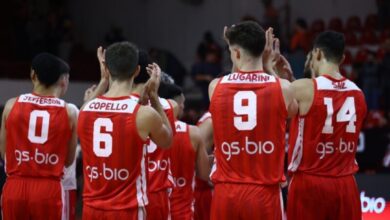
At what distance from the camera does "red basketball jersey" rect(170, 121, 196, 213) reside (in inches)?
370

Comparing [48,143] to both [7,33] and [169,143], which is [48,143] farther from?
[7,33]

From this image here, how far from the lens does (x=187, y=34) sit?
2520 centimetres

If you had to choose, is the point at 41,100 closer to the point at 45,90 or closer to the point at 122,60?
the point at 45,90

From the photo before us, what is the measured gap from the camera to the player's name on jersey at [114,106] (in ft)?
25.2

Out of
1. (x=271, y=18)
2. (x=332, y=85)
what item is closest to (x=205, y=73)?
(x=271, y=18)

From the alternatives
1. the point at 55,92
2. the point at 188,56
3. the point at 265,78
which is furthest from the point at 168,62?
the point at 265,78

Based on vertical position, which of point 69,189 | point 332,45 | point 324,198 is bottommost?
point 69,189

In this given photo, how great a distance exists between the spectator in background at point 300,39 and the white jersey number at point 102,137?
12.7 meters

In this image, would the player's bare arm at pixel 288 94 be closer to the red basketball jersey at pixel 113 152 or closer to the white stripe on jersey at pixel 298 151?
the white stripe on jersey at pixel 298 151

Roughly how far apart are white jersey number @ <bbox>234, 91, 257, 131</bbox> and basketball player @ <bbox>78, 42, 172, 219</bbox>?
1.90 feet

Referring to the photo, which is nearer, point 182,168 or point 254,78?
point 254,78

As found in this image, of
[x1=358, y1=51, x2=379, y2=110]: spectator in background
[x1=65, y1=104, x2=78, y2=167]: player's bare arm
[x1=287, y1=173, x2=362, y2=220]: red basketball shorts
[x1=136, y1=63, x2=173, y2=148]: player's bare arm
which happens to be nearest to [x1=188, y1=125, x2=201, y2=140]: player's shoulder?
[x1=65, y1=104, x2=78, y2=167]: player's bare arm

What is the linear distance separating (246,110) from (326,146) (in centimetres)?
96

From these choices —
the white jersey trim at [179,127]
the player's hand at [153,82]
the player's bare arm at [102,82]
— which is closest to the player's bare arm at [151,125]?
the player's hand at [153,82]
